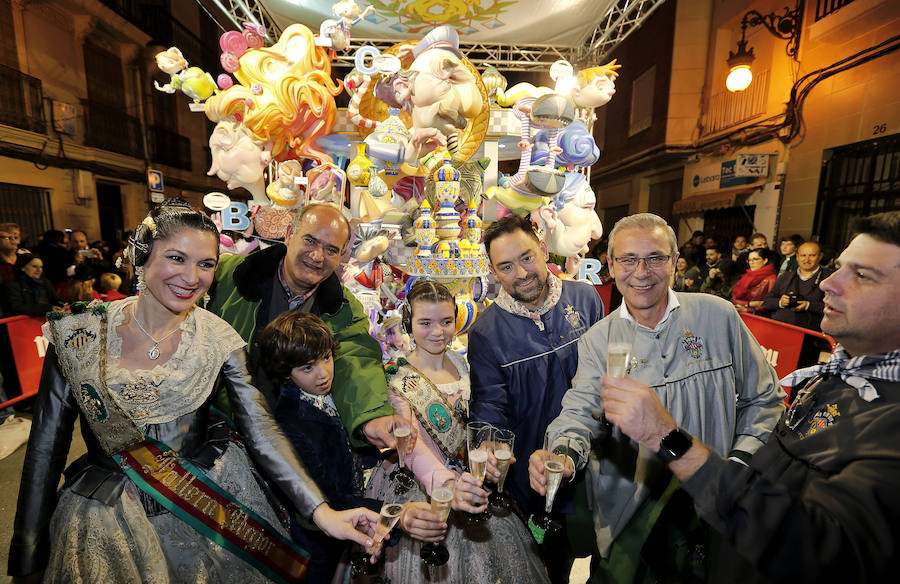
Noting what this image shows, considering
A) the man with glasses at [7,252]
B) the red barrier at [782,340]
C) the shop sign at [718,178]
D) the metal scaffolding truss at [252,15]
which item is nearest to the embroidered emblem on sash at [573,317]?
the red barrier at [782,340]

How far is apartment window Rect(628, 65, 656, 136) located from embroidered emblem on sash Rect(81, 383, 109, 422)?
55.1ft

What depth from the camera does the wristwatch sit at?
4.00 feet

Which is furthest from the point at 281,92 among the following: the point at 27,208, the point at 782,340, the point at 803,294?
the point at 27,208

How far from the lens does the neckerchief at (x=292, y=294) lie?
8.11ft

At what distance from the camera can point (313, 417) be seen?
6.48 feet

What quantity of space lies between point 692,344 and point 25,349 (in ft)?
21.0

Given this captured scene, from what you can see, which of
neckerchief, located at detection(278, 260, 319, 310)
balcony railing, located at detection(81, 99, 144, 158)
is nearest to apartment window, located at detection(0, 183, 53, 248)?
balcony railing, located at detection(81, 99, 144, 158)

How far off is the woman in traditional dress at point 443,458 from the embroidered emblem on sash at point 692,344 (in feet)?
3.65

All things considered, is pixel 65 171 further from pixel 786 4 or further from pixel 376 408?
pixel 786 4

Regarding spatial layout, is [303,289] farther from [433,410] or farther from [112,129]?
[112,129]

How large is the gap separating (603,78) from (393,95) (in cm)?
194

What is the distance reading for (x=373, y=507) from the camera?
1766 mm

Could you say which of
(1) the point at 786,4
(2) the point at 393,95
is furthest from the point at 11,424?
(1) the point at 786,4

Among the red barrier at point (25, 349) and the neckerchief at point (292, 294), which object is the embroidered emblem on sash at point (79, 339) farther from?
the red barrier at point (25, 349)
